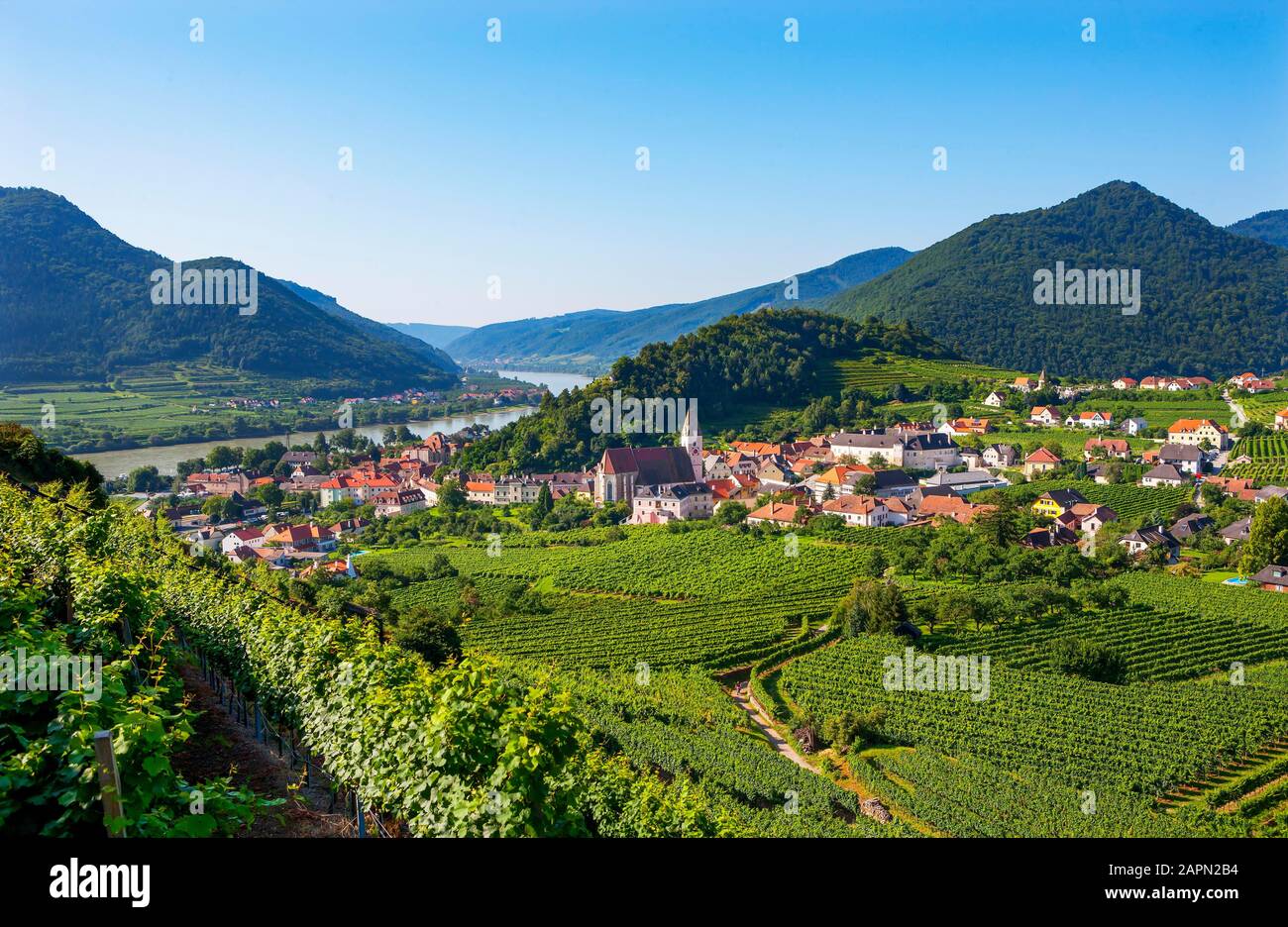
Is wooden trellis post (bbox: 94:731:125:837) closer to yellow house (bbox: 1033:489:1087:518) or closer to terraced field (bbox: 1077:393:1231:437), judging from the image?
yellow house (bbox: 1033:489:1087:518)

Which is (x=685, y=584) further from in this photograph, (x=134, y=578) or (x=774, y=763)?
(x=134, y=578)

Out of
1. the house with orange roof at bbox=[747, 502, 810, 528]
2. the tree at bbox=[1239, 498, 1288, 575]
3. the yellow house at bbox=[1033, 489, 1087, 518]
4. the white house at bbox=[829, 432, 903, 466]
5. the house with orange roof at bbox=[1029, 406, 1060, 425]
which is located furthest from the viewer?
the house with orange roof at bbox=[1029, 406, 1060, 425]

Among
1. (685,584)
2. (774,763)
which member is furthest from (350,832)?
(685,584)

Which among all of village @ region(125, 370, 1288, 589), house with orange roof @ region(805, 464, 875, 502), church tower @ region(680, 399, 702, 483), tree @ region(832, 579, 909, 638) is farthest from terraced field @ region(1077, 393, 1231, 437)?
tree @ region(832, 579, 909, 638)

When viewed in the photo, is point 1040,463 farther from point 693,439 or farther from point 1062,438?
point 693,439

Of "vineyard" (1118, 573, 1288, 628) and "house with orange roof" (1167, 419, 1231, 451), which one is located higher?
"house with orange roof" (1167, 419, 1231, 451)

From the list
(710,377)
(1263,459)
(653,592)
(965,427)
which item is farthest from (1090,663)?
(710,377)
